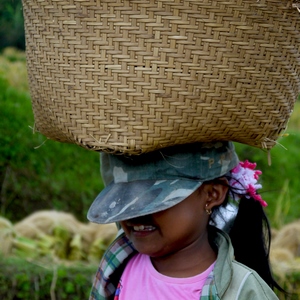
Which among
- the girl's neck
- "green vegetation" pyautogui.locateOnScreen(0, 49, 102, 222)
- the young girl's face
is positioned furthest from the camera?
"green vegetation" pyautogui.locateOnScreen(0, 49, 102, 222)

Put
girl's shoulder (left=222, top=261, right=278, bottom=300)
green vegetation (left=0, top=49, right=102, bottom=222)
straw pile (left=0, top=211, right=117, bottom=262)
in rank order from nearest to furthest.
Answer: girl's shoulder (left=222, top=261, right=278, bottom=300) < straw pile (left=0, top=211, right=117, bottom=262) < green vegetation (left=0, top=49, right=102, bottom=222)

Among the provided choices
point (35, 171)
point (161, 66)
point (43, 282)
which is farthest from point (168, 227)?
point (35, 171)

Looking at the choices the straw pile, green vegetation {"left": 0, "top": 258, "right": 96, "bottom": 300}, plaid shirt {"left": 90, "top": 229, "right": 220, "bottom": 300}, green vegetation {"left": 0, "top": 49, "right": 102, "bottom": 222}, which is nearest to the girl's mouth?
plaid shirt {"left": 90, "top": 229, "right": 220, "bottom": 300}

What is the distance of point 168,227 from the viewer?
2377mm

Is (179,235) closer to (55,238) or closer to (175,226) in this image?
(175,226)

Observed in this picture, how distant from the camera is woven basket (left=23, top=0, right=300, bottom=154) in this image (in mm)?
2037

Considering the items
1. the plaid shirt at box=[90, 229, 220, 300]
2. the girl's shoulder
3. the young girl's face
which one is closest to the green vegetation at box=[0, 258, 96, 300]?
the plaid shirt at box=[90, 229, 220, 300]

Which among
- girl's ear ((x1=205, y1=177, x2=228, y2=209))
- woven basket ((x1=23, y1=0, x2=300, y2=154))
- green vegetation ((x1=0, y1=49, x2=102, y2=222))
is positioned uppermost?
woven basket ((x1=23, y1=0, x2=300, y2=154))

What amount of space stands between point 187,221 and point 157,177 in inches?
7.9

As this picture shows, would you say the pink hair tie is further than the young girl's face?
Yes

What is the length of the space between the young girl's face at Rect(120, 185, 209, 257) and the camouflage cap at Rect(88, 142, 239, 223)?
80mm

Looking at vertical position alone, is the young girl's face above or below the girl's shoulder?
above

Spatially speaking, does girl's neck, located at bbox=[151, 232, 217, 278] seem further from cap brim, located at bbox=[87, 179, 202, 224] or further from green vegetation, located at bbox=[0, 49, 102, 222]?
green vegetation, located at bbox=[0, 49, 102, 222]

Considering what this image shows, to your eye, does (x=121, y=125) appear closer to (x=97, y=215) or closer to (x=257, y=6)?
(x=97, y=215)
